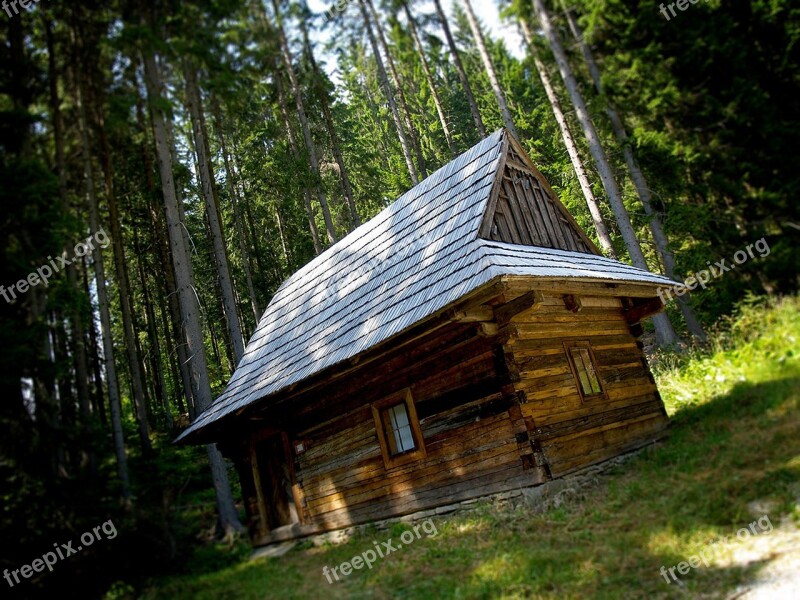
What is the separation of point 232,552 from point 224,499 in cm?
137

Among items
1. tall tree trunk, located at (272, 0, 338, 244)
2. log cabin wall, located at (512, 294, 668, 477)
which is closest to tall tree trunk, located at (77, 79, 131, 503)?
log cabin wall, located at (512, 294, 668, 477)

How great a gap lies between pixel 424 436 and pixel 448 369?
3.81ft

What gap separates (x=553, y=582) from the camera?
16.1ft

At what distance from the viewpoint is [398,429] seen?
29.2 ft

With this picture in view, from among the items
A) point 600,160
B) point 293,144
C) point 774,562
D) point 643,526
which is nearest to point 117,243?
point 293,144

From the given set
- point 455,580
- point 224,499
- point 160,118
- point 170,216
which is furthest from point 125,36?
point 455,580

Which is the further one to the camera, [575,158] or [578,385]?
[575,158]

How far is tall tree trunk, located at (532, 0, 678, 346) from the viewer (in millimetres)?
13414

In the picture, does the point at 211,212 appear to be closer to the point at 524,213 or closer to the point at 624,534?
the point at 524,213

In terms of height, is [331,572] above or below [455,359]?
below

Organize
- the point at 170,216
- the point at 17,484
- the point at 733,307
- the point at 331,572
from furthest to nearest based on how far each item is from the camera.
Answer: the point at 170,216
the point at 733,307
the point at 331,572
the point at 17,484

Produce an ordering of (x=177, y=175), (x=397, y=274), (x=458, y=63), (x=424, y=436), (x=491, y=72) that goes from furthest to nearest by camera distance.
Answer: (x=458, y=63)
(x=491, y=72)
(x=177, y=175)
(x=397, y=274)
(x=424, y=436)

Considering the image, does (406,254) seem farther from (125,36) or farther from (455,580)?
(125,36)

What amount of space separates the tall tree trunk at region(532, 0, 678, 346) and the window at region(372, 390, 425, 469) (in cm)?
774
